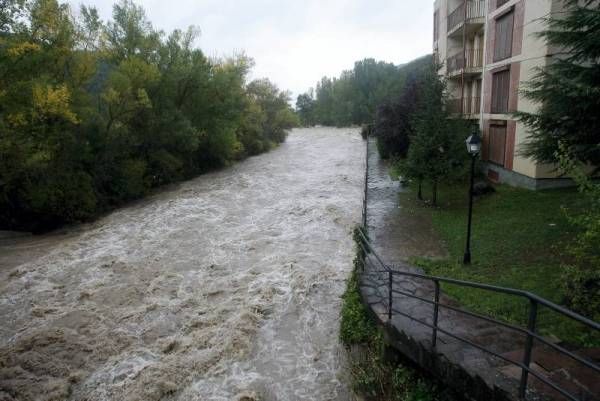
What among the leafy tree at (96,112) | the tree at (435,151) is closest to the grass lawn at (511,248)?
the tree at (435,151)

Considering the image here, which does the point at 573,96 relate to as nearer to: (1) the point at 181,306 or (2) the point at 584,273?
(2) the point at 584,273

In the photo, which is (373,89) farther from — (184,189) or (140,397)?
(140,397)

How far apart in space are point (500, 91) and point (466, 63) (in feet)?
18.8

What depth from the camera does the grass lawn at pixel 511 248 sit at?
24.5 ft

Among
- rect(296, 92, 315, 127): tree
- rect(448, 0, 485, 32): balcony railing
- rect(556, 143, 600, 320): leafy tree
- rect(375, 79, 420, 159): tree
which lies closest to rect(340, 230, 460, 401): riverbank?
rect(556, 143, 600, 320): leafy tree

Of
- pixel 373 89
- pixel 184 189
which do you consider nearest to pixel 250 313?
→ pixel 184 189

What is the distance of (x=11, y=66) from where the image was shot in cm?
1428

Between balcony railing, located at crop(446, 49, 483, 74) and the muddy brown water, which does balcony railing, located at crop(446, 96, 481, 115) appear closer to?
balcony railing, located at crop(446, 49, 483, 74)

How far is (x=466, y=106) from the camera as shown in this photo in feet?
77.2

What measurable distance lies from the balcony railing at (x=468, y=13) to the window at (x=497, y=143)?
22.2ft

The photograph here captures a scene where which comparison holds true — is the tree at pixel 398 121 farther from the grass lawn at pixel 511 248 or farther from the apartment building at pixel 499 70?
the grass lawn at pixel 511 248

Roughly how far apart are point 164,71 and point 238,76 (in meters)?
7.28

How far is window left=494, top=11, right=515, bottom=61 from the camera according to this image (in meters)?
17.0

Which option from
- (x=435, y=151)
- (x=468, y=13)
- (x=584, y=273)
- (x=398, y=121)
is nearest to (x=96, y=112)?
(x=435, y=151)
